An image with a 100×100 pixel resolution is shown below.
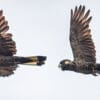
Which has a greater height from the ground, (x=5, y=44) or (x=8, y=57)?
(x=5, y=44)

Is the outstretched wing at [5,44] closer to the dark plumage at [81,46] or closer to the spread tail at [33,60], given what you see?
the spread tail at [33,60]

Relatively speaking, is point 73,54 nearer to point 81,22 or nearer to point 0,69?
point 81,22

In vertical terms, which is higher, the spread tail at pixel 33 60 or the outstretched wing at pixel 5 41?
the outstretched wing at pixel 5 41

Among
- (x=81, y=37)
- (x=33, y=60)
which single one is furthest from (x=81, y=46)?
(x=33, y=60)

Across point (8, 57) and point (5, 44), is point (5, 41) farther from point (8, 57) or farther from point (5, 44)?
point (8, 57)

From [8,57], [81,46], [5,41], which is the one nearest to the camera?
[8,57]

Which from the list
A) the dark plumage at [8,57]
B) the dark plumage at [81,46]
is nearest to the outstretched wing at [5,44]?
the dark plumage at [8,57]

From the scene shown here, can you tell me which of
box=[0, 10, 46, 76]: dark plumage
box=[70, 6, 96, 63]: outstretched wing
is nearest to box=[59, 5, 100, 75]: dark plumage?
box=[70, 6, 96, 63]: outstretched wing
